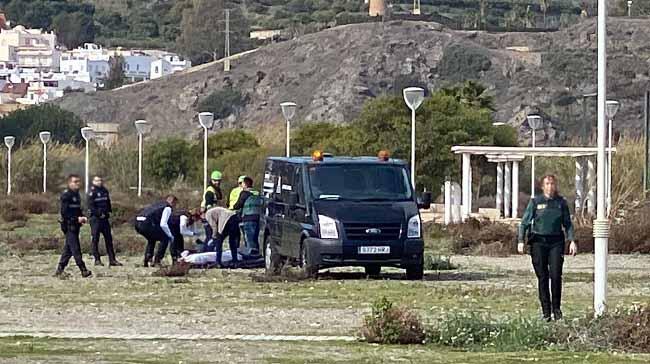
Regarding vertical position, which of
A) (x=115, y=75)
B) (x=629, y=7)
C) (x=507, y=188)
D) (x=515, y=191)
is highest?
(x=629, y=7)

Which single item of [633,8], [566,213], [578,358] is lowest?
[578,358]

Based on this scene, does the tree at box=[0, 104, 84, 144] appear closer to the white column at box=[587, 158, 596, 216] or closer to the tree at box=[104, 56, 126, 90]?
the tree at box=[104, 56, 126, 90]

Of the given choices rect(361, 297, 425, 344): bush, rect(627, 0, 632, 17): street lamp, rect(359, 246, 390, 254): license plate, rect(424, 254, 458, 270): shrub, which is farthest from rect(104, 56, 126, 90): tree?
rect(361, 297, 425, 344): bush

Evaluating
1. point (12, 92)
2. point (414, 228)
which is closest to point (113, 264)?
point (414, 228)

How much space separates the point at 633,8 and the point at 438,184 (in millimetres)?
87349

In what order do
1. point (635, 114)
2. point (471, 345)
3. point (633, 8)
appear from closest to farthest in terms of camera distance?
point (471, 345) < point (635, 114) < point (633, 8)

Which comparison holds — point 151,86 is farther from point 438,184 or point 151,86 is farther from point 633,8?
point 438,184

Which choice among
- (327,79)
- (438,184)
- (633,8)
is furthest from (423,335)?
(633,8)

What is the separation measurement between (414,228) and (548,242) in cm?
757

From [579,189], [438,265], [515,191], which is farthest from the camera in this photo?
[515,191]

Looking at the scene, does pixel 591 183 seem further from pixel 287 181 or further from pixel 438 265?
pixel 287 181

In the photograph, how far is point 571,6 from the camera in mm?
157875

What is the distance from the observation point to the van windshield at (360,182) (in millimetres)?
24906

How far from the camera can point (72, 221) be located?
25.0m
